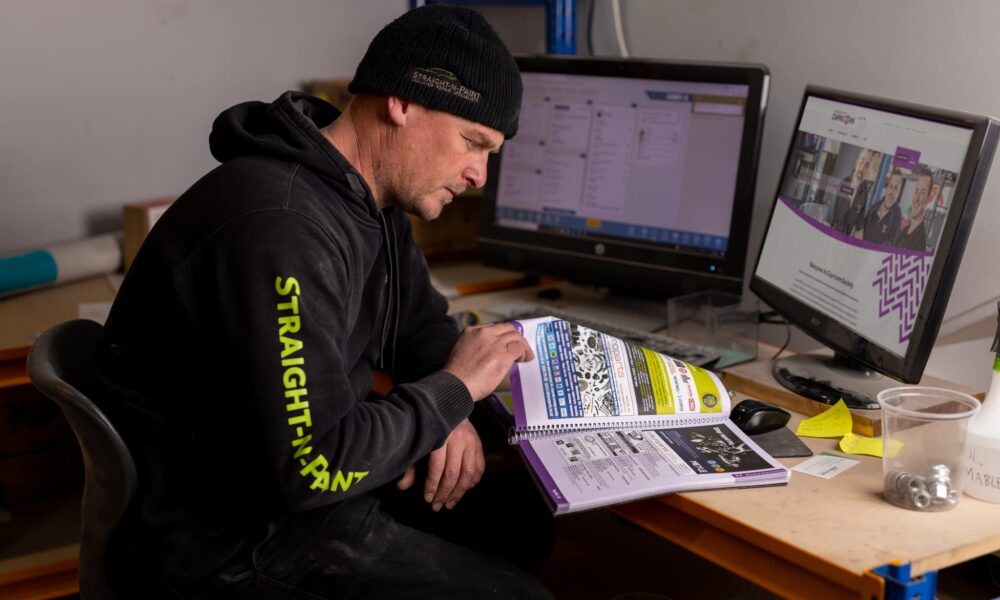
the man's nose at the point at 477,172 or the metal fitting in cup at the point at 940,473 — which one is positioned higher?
the man's nose at the point at 477,172

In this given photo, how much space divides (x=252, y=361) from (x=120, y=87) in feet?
5.13

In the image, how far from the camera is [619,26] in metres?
2.44

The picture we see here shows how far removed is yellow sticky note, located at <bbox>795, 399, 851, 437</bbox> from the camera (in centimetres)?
148

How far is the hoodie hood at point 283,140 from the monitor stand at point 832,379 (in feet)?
2.55

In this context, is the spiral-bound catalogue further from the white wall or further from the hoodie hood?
the white wall

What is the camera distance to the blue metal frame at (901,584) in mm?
1043

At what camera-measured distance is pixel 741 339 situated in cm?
184

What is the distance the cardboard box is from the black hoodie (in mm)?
944

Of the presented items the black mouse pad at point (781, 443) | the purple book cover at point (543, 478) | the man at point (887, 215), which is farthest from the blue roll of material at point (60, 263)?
the man at point (887, 215)

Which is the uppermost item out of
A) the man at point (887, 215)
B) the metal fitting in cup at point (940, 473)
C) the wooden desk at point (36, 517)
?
the man at point (887, 215)

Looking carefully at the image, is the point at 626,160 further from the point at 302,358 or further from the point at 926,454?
the point at 302,358

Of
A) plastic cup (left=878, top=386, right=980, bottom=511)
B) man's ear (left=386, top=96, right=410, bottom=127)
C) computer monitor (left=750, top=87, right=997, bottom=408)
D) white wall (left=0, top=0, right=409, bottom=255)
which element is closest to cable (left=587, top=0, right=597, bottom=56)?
white wall (left=0, top=0, right=409, bottom=255)

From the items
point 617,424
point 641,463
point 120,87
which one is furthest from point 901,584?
point 120,87

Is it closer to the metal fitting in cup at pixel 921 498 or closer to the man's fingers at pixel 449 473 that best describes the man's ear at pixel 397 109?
the man's fingers at pixel 449 473
